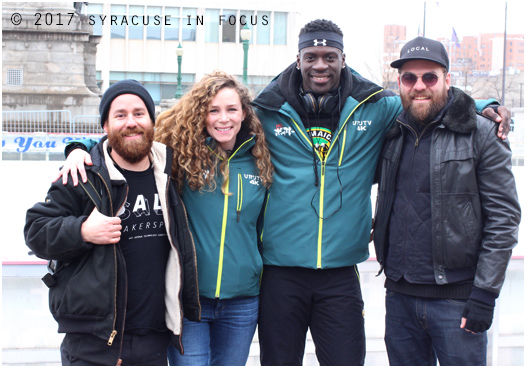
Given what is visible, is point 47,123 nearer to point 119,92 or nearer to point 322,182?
point 119,92

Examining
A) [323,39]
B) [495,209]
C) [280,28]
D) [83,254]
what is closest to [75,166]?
[83,254]

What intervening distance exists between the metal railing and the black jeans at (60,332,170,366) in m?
16.4

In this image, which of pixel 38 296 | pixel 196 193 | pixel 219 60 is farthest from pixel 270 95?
pixel 219 60

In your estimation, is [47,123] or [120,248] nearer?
[120,248]

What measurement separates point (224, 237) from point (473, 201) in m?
1.33

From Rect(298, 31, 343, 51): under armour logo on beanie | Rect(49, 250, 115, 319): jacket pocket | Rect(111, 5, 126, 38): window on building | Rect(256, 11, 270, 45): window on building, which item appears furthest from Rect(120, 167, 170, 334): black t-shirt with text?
Rect(111, 5, 126, 38): window on building

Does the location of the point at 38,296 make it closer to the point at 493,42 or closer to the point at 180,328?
the point at 180,328

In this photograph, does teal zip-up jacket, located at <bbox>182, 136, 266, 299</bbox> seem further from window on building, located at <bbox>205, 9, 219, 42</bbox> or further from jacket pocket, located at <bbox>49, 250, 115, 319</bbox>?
window on building, located at <bbox>205, 9, 219, 42</bbox>

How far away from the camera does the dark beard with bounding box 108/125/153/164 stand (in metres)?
2.68

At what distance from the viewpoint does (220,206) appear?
298cm

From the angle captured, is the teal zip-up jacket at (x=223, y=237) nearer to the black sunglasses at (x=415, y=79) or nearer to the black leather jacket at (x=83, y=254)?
the black leather jacket at (x=83, y=254)

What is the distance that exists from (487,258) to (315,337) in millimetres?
1069

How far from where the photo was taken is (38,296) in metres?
3.94

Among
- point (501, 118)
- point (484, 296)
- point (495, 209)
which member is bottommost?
point (484, 296)
